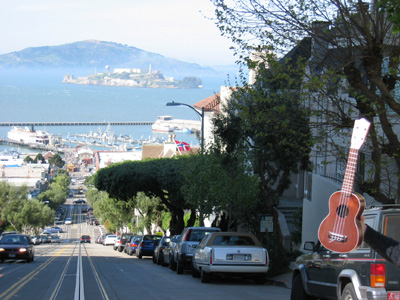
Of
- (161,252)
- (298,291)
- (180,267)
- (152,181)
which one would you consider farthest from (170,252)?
(152,181)

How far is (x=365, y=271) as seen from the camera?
8938 millimetres

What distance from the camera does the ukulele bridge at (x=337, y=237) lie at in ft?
19.4

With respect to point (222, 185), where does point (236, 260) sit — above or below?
below

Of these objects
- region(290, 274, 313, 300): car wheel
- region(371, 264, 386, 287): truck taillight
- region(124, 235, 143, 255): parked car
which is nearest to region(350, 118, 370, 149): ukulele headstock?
region(371, 264, 386, 287): truck taillight

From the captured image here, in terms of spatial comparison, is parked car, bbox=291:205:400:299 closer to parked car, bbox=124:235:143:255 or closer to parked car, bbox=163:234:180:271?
parked car, bbox=163:234:180:271

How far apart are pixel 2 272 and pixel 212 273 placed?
26.1 feet

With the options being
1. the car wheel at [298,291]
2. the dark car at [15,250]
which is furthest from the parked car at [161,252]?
the car wheel at [298,291]

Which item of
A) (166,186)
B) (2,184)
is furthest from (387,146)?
(2,184)

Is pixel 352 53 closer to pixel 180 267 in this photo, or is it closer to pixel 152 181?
pixel 180 267

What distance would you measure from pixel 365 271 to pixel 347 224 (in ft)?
10.8

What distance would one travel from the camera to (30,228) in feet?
354

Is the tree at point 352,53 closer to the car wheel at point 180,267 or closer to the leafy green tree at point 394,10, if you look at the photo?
the leafy green tree at point 394,10

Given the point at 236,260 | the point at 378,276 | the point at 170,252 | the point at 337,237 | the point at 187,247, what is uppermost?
the point at 337,237

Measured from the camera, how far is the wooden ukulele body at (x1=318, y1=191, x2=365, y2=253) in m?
5.88
